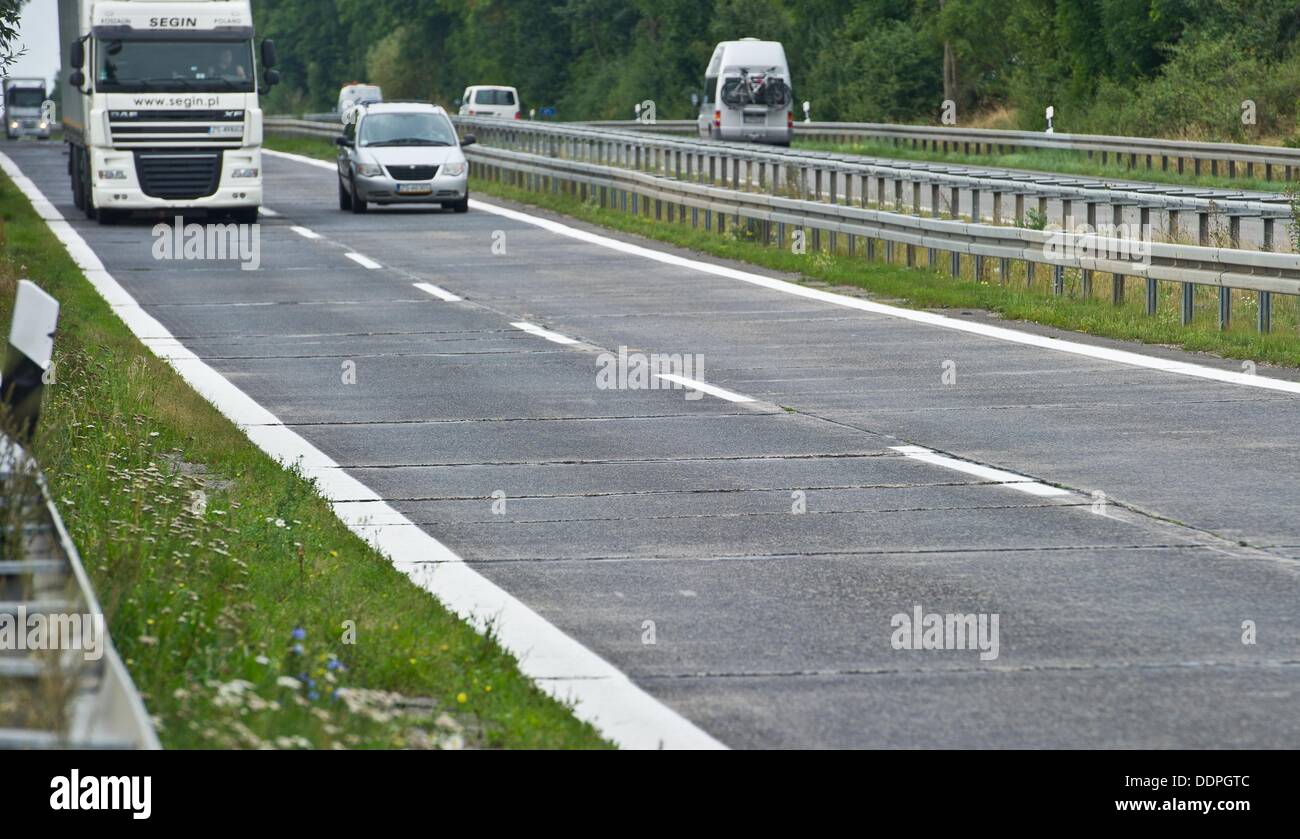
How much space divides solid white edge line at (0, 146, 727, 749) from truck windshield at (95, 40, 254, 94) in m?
18.2

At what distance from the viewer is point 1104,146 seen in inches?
1865

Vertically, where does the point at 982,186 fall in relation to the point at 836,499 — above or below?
above

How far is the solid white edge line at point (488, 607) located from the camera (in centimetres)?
661

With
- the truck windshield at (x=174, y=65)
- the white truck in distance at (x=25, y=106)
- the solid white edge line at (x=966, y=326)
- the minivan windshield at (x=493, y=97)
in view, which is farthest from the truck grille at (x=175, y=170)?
the white truck in distance at (x=25, y=106)

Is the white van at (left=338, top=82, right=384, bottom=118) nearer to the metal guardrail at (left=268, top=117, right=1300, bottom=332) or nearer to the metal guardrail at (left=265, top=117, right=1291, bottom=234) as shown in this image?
the metal guardrail at (left=265, top=117, right=1291, bottom=234)

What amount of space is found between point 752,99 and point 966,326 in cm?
3784

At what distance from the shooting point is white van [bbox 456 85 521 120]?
280ft

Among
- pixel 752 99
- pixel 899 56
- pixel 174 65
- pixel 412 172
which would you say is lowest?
pixel 412 172

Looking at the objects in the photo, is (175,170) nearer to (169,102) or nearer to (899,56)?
(169,102)

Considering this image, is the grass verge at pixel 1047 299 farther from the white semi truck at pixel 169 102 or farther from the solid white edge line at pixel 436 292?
the white semi truck at pixel 169 102

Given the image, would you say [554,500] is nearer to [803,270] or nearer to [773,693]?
[773,693]

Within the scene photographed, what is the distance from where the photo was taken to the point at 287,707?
6.25 meters

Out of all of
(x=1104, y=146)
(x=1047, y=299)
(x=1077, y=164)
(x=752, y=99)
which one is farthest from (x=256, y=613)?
(x=752, y=99)

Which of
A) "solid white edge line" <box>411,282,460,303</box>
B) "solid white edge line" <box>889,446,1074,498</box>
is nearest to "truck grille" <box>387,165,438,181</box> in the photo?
"solid white edge line" <box>411,282,460,303</box>
